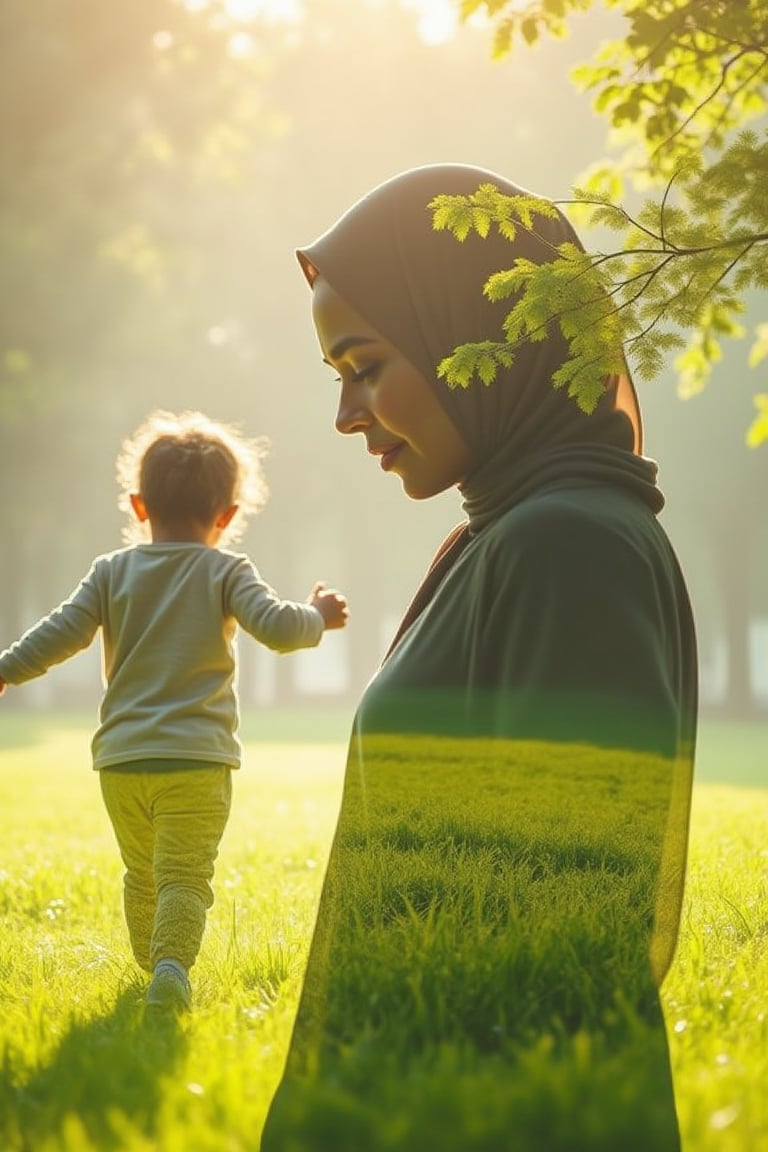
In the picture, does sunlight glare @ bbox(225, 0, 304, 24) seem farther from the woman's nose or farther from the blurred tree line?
the woman's nose

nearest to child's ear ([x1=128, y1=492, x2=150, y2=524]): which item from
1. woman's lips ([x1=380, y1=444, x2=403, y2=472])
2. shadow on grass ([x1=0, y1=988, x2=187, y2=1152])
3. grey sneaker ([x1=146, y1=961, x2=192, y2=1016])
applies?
woman's lips ([x1=380, y1=444, x2=403, y2=472])

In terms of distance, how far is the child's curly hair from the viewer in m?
4.51

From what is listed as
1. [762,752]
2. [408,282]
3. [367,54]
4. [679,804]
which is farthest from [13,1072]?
[367,54]

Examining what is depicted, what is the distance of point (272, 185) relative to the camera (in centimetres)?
3212

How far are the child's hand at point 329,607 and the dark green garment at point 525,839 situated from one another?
150cm

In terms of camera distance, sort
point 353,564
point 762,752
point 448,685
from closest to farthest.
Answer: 1. point 448,685
2. point 762,752
3. point 353,564

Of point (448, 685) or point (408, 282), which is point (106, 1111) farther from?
point (408, 282)

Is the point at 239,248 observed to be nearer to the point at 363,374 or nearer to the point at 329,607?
the point at 329,607

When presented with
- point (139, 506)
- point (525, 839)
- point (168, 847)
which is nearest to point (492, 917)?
point (525, 839)

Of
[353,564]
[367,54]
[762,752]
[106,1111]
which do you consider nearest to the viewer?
[106,1111]

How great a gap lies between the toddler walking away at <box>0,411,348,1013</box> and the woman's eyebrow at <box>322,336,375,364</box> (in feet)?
2.93

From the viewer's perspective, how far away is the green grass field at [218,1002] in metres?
2.43

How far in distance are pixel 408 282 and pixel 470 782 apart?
137 cm

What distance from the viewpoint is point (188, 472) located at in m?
4.49
